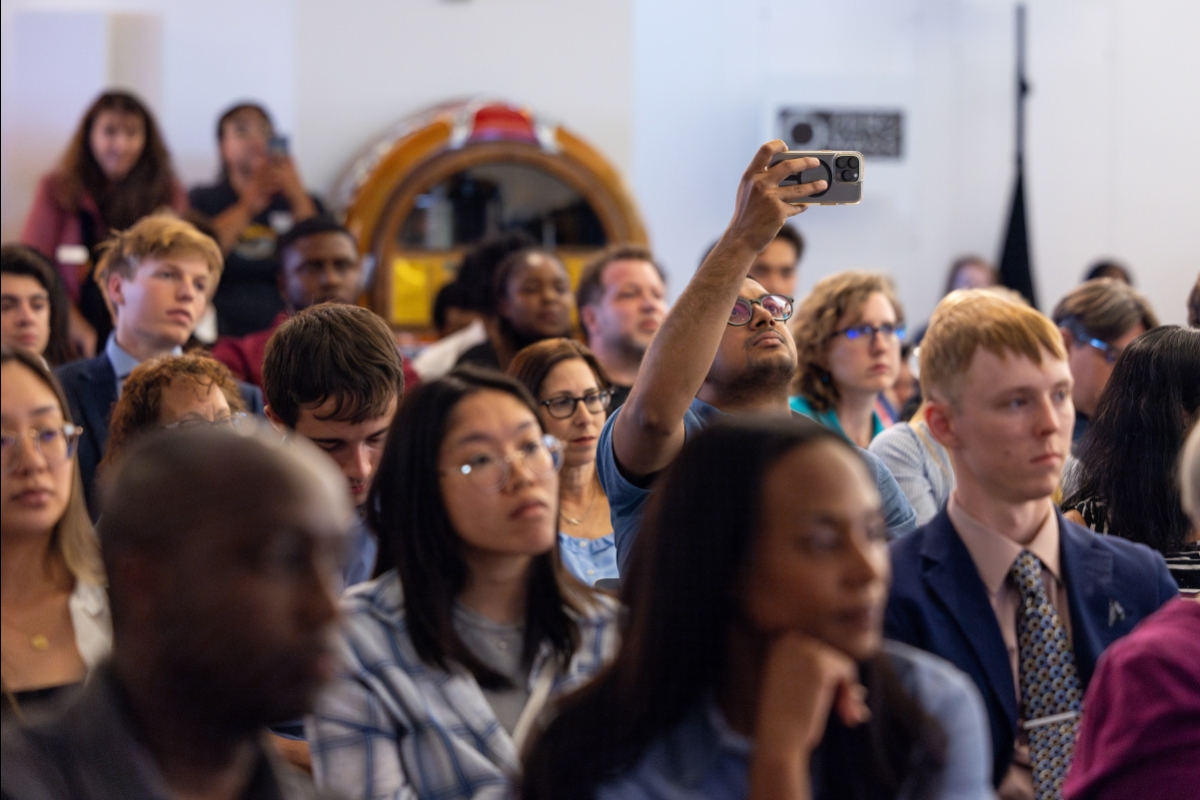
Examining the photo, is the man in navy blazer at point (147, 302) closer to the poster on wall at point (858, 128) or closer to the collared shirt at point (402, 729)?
the collared shirt at point (402, 729)

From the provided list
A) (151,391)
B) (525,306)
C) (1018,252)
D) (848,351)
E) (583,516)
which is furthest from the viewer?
(1018,252)

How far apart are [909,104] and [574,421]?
3.92 metres

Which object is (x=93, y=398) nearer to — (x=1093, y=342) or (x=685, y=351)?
(x=685, y=351)

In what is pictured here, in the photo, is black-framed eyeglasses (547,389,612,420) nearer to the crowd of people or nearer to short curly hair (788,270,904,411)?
the crowd of people

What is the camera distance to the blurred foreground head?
3.42 feet

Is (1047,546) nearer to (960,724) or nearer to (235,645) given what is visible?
(960,724)

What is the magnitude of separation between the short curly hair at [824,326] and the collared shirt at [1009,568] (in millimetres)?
1443

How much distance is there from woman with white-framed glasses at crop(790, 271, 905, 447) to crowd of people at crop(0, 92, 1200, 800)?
18.7 inches

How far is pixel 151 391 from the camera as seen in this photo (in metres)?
2.43

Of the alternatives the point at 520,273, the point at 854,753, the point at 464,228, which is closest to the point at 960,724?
the point at 854,753

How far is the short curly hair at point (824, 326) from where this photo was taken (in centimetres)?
337

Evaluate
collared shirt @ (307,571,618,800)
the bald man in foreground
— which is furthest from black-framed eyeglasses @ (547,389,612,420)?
the bald man in foreground

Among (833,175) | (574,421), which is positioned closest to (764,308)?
(833,175)

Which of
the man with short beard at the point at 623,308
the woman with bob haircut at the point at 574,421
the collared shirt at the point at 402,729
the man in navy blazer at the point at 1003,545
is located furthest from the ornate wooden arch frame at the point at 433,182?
the collared shirt at the point at 402,729
